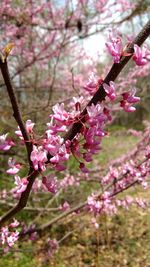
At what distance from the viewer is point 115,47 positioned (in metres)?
1.38

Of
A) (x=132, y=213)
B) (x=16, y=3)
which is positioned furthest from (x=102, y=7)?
(x=132, y=213)

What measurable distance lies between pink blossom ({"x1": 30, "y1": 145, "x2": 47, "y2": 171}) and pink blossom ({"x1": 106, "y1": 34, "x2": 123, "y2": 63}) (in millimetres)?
434

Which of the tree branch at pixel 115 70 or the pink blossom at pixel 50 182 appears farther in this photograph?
the pink blossom at pixel 50 182

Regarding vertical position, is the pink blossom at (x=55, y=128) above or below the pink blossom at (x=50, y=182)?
above

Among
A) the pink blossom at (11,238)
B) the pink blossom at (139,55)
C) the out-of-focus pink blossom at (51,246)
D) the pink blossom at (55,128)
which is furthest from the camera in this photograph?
the out-of-focus pink blossom at (51,246)

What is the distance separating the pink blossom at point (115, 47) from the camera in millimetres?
1364

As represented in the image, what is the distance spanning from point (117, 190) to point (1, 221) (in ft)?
3.96

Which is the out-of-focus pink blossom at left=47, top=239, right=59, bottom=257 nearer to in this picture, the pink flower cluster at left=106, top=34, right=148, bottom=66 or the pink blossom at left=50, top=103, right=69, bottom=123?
the pink blossom at left=50, top=103, right=69, bottom=123

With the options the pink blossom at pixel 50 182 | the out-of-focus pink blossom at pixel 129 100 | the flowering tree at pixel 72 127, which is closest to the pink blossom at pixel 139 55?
the flowering tree at pixel 72 127

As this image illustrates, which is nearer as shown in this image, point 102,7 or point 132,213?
point 132,213

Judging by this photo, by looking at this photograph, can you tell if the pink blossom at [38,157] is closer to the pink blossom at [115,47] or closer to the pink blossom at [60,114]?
the pink blossom at [60,114]

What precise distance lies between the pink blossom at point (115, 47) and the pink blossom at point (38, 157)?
434mm

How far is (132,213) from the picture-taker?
6.71m

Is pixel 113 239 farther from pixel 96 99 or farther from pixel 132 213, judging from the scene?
pixel 96 99
